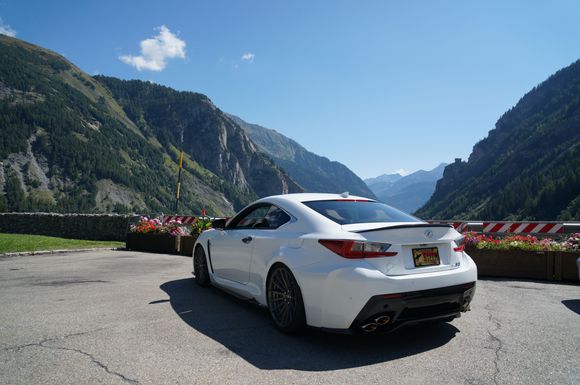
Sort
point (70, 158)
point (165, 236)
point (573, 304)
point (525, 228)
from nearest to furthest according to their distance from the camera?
point (573, 304), point (525, 228), point (165, 236), point (70, 158)

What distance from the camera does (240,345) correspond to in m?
4.12

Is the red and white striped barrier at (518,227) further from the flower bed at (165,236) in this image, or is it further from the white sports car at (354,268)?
the flower bed at (165,236)

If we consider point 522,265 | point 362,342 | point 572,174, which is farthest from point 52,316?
point 572,174

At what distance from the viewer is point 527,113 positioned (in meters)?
198

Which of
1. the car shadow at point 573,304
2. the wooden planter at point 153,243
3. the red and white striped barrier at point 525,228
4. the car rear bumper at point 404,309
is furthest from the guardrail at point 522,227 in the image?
the wooden planter at point 153,243

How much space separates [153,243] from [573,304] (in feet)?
36.2

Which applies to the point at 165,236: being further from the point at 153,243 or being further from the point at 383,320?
the point at 383,320

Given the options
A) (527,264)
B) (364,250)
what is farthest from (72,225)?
(364,250)

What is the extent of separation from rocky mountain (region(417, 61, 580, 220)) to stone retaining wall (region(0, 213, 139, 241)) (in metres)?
104

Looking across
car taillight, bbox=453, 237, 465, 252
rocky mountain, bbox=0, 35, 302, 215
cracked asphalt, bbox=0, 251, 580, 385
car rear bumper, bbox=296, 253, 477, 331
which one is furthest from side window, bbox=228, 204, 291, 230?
rocky mountain, bbox=0, 35, 302, 215

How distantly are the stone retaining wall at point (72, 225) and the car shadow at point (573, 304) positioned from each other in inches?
624

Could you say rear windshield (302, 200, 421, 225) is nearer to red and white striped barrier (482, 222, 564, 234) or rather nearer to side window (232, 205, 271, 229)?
side window (232, 205, 271, 229)

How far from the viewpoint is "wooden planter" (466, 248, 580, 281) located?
8305mm

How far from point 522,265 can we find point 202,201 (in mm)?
172067
